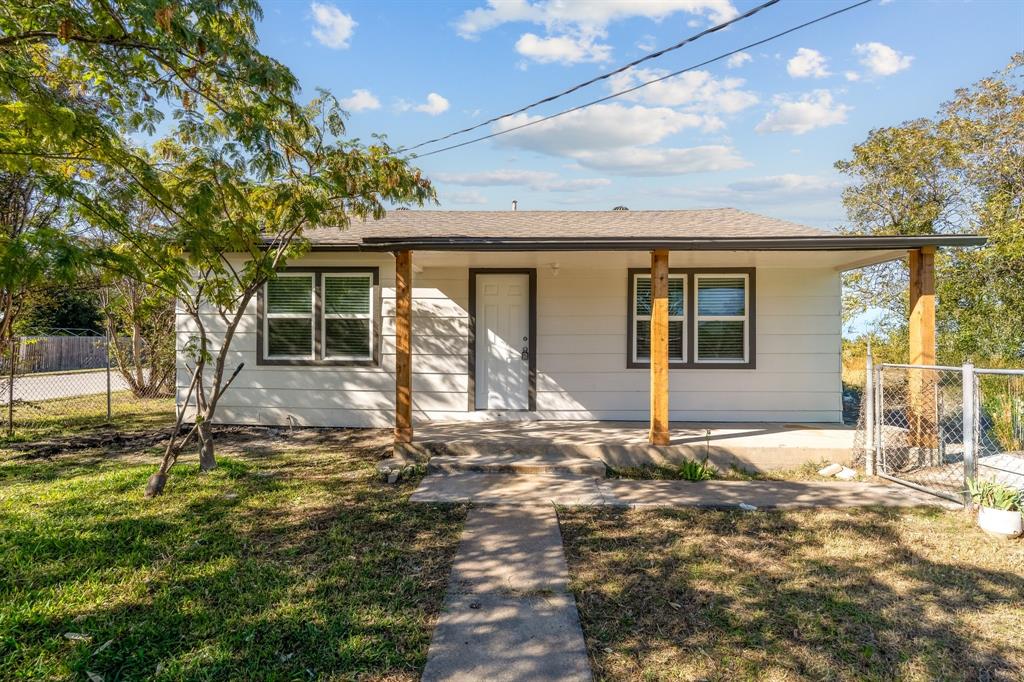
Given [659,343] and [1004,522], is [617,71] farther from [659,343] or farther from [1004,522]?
[1004,522]

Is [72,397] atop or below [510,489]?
atop

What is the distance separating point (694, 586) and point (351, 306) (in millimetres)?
6212

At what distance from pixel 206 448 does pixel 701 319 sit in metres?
6.70

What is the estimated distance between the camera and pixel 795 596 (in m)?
3.10

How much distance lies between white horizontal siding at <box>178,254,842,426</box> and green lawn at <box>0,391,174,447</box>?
2.46 m

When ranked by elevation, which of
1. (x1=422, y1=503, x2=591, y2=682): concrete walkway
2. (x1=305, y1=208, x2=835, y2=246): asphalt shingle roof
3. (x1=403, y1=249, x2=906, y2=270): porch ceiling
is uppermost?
(x1=305, y1=208, x2=835, y2=246): asphalt shingle roof

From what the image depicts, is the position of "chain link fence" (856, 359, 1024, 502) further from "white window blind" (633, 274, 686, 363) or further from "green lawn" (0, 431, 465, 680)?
"green lawn" (0, 431, 465, 680)

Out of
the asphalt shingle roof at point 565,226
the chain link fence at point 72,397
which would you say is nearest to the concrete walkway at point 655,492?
the asphalt shingle roof at point 565,226

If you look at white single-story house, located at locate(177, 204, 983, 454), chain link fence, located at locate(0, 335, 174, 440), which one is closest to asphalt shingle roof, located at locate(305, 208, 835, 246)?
white single-story house, located at locate(177, 204, 983, 454)

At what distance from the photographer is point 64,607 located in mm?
2893

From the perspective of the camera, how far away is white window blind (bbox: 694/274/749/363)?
7902mm

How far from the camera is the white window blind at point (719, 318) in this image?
7.90 metres

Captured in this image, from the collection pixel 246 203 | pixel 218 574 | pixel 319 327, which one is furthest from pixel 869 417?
pixel 319 327

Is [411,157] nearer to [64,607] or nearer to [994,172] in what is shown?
[64,607]
